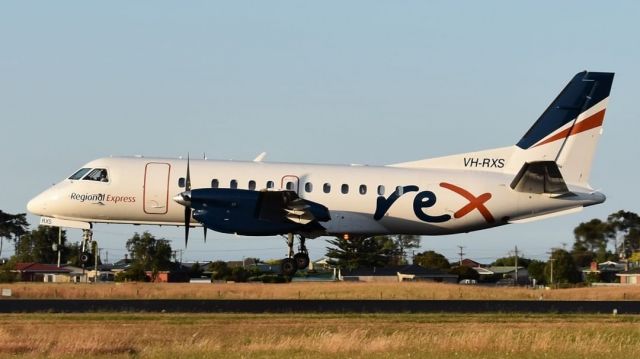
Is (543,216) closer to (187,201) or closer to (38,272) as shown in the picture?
(187,201)

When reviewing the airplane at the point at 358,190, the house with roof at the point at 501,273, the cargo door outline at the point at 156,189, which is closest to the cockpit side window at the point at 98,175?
the airplane at the point at 358,190

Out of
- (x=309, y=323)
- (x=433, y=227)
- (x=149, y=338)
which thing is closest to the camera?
(x=149, y=338)

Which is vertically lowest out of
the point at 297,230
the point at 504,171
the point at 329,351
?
the point at 329,351

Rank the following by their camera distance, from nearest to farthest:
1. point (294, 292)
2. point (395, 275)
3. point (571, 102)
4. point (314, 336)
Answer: point (314, 336)
point (571, 102)
point (294, 292)
point (395, 275)

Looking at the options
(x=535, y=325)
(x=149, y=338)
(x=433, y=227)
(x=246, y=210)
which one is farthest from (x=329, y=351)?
(x=433, y=227)

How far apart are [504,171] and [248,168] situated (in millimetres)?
9996

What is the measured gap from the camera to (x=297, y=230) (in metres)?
40.0

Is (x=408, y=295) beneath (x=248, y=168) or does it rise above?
beneath

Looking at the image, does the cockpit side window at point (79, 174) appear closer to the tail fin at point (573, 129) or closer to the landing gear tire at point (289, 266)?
the landing gear tire at point (289, 266)

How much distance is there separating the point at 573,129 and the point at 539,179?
3.12m

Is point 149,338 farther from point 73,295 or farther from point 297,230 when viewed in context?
point 73,295

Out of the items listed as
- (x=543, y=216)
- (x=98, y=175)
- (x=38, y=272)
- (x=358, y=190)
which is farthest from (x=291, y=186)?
(x=38, y=272)

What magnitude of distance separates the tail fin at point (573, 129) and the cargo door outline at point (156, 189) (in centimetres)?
1368

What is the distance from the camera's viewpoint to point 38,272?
256 feet
